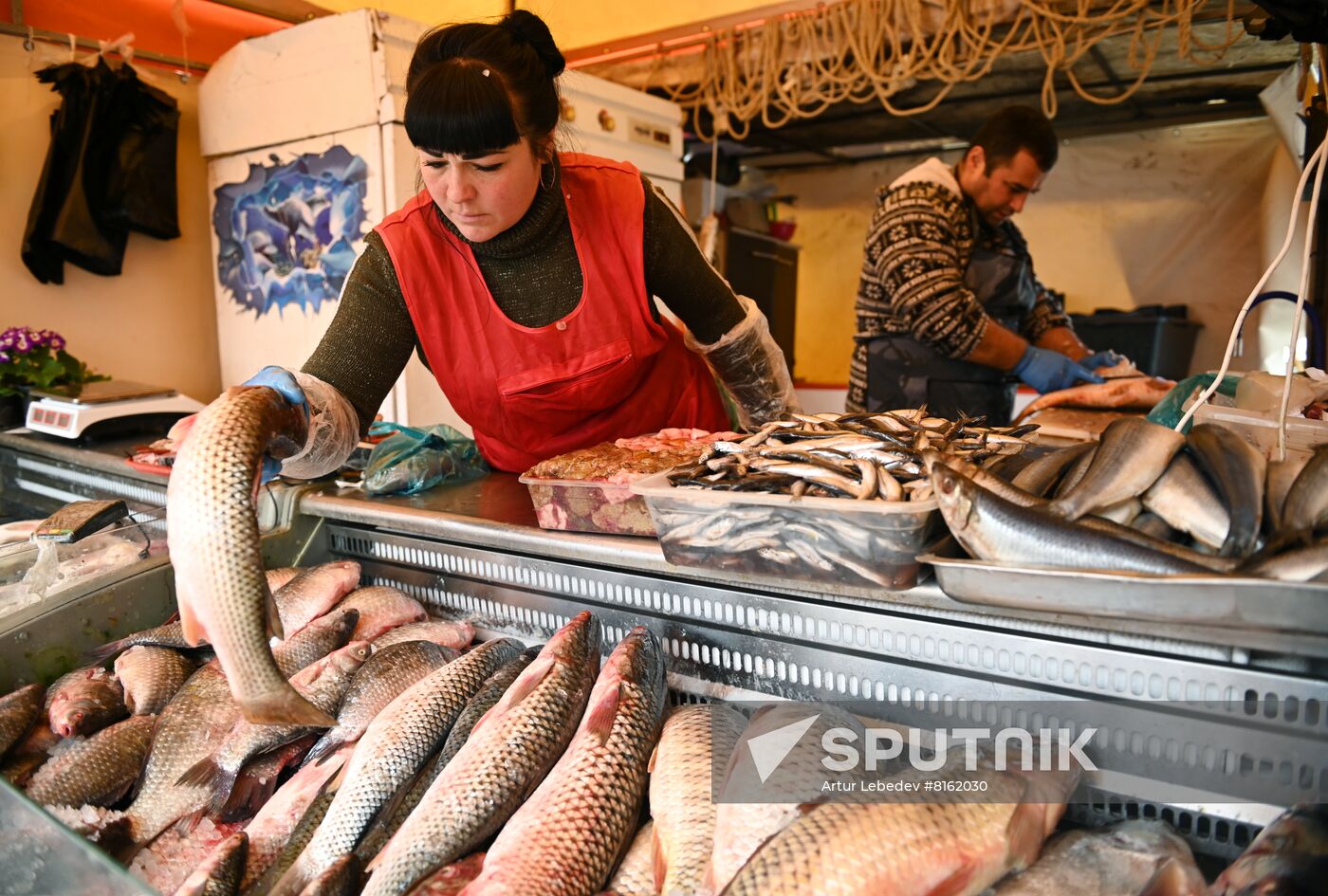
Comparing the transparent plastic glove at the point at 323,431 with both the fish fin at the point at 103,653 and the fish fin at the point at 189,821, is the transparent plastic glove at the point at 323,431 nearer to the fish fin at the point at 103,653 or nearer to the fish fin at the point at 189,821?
the fish fin at the point at 103,653

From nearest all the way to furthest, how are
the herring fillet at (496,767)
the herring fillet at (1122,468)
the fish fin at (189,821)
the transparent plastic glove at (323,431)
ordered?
the herring fillet at (1122,468) → the herring fillet at (496,767) → the fish fin at (189,821) → the transparent plastic glove at (323,431)

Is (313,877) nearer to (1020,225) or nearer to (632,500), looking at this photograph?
(632,500)

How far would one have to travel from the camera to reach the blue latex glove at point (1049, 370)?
12.7 feet

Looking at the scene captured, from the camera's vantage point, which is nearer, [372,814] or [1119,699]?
[1119,699]

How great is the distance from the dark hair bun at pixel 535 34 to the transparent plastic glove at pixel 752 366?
891mm

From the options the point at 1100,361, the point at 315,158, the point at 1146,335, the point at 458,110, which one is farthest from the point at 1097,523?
the point at 1146,335

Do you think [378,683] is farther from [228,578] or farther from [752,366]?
[752,366]

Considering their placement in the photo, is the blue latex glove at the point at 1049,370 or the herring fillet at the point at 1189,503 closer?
the herring fillet at the point at 1189,503

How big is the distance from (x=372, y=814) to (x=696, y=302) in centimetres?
163

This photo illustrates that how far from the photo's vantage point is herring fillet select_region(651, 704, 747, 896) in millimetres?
1149

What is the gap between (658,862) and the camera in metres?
1.18

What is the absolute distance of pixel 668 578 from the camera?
155 cm

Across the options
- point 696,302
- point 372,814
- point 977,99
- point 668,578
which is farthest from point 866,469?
point 977,99

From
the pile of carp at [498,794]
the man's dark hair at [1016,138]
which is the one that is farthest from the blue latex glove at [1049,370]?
the pile of carp at [498,794]
